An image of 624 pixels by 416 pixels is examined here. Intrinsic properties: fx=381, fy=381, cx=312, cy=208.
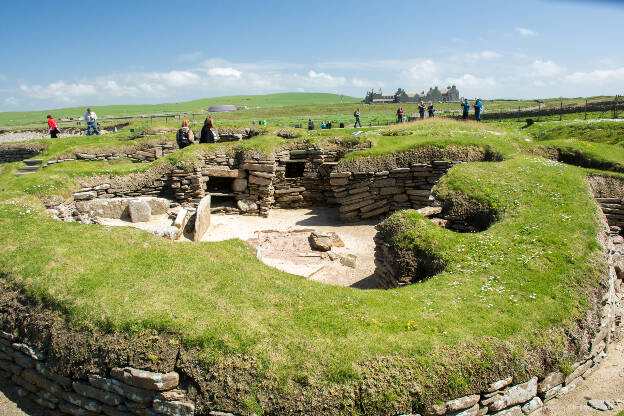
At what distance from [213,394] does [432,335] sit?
3137 mm

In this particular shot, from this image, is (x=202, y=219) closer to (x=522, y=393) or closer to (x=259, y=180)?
(x=259, y=180)

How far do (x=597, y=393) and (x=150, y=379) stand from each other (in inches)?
266

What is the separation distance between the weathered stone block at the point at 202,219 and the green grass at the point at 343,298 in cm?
439

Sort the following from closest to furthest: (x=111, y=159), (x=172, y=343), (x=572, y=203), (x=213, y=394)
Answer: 1. (x=213, y=394)
2. (x=172, y=343)
3. (x=572, y=203)
4. (x=111, y=159)

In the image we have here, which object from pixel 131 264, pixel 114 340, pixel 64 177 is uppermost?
pixel 64 177

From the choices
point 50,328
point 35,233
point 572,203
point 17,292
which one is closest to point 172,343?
point 50,328

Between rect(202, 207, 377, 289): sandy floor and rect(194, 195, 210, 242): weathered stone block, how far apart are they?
11.0 inches

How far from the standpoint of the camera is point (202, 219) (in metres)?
13.5

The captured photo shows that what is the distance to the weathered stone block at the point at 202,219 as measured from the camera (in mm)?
12883

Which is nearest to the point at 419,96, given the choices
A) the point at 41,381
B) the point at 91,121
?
the point at 91,121

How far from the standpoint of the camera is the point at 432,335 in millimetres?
5512

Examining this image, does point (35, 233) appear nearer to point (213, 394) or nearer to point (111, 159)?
point (213, 394)

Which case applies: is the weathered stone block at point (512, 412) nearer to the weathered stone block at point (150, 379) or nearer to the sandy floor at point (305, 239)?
the weathered stone block at point (150, 379)

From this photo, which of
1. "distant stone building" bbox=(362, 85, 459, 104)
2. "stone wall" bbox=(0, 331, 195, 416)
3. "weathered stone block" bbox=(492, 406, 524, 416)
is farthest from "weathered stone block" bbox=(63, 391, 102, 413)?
"distant stone building" bbox=(362, 85, 459, 104)
